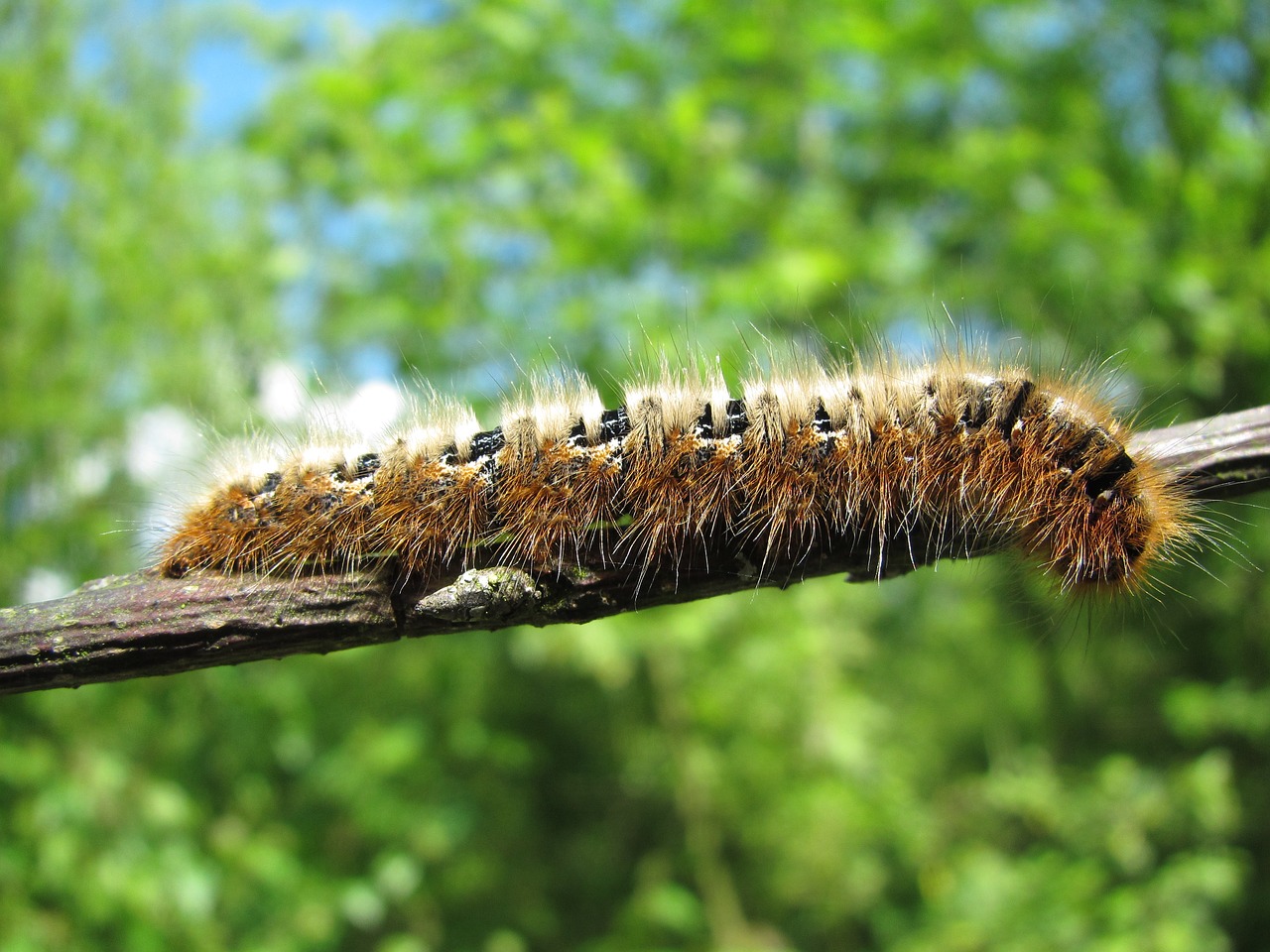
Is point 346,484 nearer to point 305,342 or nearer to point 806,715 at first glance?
point 305,342

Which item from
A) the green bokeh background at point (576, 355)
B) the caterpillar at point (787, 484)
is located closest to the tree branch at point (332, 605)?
the caterpillar at point (787, 484)

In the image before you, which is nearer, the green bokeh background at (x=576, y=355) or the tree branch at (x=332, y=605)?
the tree branch at (x=332, y=605)

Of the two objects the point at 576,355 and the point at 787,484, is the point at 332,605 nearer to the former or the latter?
the point at 787,484

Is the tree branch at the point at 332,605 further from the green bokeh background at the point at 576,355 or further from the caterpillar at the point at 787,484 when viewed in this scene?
the green bokeh background at the point at 576,355

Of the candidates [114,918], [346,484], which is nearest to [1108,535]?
[346,484]

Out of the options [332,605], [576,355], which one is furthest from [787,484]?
[576,355]
